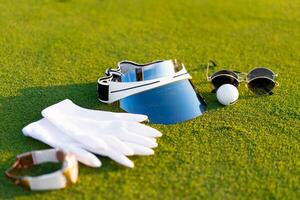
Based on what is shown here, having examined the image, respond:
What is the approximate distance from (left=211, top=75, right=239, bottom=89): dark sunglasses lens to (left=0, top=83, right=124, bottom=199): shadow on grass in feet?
2.64

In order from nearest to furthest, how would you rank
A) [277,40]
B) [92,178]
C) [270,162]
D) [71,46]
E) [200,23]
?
[92,178]
[270,162]
[71,46]
[277,40]
[200,23]

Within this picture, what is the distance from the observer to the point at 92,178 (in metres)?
2.55

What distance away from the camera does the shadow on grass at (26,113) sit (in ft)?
8.59

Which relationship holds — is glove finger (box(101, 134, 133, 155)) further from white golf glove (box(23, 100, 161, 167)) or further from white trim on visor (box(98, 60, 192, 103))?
white trim on visor (box(98, 60, 192, 103))

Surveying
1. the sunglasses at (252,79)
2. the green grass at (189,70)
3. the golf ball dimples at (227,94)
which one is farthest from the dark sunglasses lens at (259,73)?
the golf ball dimples at (227,94)

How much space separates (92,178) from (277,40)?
9.32 feet

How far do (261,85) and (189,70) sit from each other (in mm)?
679

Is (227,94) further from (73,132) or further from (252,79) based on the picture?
(73,132)

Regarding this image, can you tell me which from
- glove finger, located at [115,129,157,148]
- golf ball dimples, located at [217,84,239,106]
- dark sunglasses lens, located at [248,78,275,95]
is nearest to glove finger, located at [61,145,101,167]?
glove finger, located at [115,129,157,148]

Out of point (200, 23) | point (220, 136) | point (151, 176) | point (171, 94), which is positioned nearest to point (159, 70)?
point (171, 94)

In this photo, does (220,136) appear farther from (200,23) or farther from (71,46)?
(200,23)

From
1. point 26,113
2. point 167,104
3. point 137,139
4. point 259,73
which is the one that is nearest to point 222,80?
point 259,73

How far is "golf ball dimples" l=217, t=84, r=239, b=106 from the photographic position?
333 centimetres

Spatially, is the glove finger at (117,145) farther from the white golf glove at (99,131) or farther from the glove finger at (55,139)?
the glove finger at (55,139)
